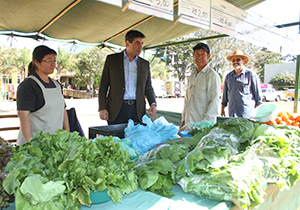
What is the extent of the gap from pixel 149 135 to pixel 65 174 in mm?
980

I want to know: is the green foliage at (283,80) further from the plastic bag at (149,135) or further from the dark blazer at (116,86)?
the plastic bag at (149,135)

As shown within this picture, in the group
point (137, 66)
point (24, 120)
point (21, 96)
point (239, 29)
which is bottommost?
point (24, 120)

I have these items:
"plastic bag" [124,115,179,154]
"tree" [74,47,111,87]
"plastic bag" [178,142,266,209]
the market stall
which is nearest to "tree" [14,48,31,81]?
"tree" [74,47,111,87]

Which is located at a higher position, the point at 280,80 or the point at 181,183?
the point at 280,80

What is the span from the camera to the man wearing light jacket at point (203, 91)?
3.08m

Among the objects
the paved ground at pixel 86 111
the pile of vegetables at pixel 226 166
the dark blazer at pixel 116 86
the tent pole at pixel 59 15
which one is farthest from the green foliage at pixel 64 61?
the pile of vegetables at pixel 226 166

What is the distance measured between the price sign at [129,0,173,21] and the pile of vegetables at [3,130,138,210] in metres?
1.65

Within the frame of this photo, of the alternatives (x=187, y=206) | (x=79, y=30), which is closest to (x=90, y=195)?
(x=187, y=206)

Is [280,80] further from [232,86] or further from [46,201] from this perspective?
[46,201]

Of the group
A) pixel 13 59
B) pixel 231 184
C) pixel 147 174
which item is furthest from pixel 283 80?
pixel 13 59

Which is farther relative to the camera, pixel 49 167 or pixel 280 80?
pixel 280 80

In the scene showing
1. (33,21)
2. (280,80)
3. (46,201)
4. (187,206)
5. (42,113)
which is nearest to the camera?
(46,201)

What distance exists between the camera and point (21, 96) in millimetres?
2072

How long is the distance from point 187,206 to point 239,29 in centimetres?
357
